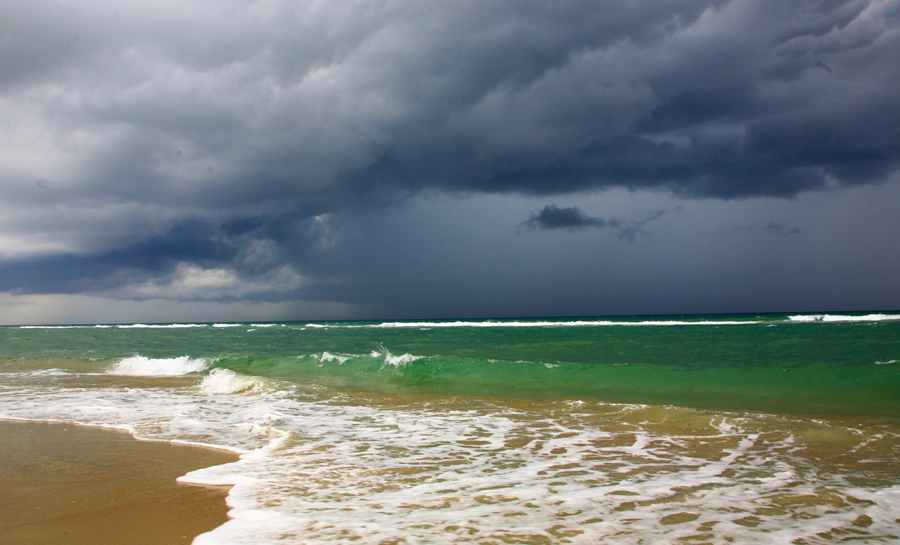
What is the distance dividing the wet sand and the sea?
29cm

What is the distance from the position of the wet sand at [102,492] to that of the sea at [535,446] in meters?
0.29

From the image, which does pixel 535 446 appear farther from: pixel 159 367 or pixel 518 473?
pixel 159 367

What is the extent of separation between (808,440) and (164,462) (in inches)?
319

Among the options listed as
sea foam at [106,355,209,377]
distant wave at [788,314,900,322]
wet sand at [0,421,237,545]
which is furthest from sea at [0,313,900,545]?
distant wave at [788,314,900,322]

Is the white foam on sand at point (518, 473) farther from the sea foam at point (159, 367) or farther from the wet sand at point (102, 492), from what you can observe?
the sea foam at point (159, 367)

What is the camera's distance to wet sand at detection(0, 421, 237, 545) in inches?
140

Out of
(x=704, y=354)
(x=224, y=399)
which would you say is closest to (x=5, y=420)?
(x=224, y=399)

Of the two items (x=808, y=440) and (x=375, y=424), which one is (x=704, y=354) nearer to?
(x=808, y=440)

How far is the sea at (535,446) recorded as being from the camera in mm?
3705

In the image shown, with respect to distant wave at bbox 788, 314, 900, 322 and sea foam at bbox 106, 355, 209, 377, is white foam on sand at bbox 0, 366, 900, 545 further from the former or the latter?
distant wave at bbox 788, 314, 900, 322

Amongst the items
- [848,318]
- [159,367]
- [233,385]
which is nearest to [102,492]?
[233,385]

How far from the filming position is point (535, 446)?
6371 mm

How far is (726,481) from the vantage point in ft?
15.9

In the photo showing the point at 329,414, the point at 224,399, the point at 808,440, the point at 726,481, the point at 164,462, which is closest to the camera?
the point at 726,481
